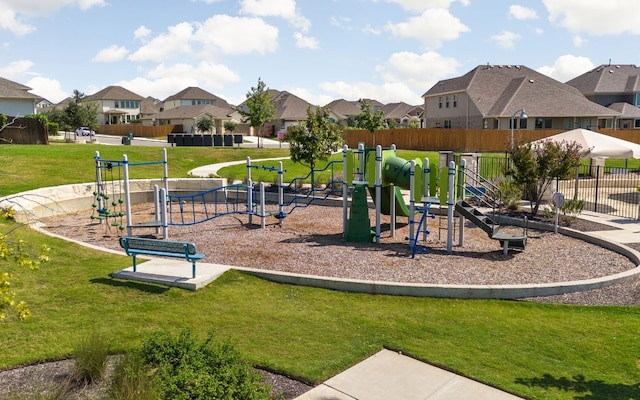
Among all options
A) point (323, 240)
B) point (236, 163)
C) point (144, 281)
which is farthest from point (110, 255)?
point (236, 163)

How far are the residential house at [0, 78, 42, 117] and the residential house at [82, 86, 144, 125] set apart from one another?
4178cm

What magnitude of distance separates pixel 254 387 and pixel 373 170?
9411 millimetres

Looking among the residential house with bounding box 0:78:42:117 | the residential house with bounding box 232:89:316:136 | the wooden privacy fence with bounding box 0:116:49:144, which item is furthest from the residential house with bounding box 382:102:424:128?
the wooden privacy fence with bounding box 0:116:49:144

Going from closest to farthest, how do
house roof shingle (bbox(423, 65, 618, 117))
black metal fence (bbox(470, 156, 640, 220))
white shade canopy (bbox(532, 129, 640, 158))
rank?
1. black metal fence (bbox(470, 156, 640, 220))
2. white shade canopy (bbox(532, 129, 640, 158))
3. house roof shingle (bbox(423, 65, 618, 117))

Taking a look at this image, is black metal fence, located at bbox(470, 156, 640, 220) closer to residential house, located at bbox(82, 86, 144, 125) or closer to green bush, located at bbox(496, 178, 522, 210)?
green bush, located at bbox(496, 178, 522, 210)

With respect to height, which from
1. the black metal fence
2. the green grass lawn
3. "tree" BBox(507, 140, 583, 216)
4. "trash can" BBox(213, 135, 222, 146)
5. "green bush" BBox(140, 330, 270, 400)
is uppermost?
"trash can" BBox(213, 135, 222, 146)

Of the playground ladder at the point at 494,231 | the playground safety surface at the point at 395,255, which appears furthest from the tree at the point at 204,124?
the playground ladder at the point at 494,231

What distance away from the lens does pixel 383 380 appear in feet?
21.0

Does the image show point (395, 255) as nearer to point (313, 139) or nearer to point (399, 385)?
point (399, 385)

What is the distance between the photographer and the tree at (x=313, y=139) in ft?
77.6

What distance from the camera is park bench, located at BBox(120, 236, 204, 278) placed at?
934cm

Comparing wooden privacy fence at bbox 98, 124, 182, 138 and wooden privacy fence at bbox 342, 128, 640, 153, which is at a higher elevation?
wooden privacy fence at bbox 98, 124, 182, 138

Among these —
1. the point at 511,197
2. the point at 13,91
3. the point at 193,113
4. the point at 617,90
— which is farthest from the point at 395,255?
the point at 193,113

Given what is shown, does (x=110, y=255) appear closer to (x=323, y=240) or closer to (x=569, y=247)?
(x=323, y=240)
